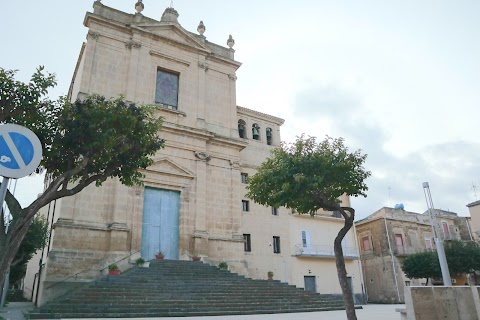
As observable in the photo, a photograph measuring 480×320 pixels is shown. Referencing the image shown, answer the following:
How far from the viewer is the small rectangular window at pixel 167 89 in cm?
2405

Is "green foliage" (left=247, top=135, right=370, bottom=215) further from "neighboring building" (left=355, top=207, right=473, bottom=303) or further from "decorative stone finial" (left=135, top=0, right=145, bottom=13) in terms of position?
"neighboring building" (left=355, top=207, right=473, bottom=303)

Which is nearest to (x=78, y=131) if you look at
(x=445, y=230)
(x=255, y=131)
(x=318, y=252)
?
(x=255, y=131)

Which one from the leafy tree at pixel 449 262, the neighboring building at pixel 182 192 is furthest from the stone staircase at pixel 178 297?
the leafy tree at pixel 449 262

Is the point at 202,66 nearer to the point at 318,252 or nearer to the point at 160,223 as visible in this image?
the point at 160,223

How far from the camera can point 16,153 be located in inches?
158

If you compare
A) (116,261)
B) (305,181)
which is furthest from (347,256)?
(305,181)

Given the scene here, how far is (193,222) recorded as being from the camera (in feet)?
71.6

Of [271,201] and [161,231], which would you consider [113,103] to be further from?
[161,231]

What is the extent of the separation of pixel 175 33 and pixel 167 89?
162 inches

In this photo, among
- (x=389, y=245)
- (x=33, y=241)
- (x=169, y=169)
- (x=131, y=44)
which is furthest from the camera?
(x=389, y=245)

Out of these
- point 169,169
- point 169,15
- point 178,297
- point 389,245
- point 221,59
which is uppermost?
point 169,15

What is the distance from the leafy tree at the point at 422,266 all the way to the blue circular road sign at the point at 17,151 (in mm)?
29956

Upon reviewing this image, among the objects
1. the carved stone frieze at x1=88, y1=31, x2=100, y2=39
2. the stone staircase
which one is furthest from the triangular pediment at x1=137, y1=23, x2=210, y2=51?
the stone staircase

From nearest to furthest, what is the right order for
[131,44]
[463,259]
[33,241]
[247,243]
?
[33,241], [131,44], [247,243], [463,259]
